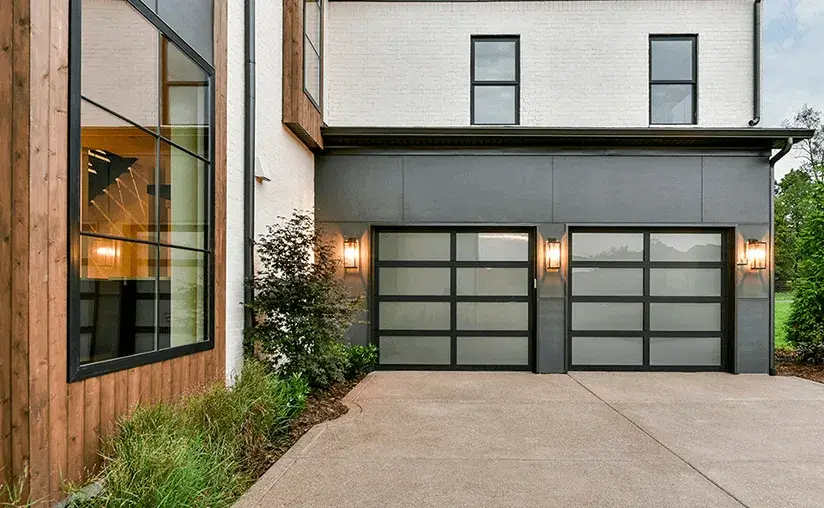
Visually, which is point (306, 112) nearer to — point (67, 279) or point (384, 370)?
point (384, 370)

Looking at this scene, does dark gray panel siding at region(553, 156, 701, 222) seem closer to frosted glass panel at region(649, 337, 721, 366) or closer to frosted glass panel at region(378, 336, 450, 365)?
frosted glass panel at region(649, 337, 721, 366)

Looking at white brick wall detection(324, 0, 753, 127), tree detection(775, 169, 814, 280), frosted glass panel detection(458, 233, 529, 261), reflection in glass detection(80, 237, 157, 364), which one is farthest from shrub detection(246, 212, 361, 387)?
tree detection(775, 169, 814, 280)

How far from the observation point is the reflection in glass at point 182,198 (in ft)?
15.3

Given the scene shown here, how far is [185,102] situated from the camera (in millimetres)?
4922

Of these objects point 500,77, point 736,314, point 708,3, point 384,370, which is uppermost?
point 708,3

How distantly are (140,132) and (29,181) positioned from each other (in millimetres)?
1431

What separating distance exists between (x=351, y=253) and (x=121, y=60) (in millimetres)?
4967

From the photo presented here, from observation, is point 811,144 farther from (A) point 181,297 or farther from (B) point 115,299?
(B) point 115,299

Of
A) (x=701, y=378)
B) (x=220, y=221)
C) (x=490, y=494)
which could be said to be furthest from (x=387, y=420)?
(x=701, y=378)

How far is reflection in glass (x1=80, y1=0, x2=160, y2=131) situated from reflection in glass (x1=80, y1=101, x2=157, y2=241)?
133 mm

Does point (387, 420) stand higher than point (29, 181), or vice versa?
point (29, 181)

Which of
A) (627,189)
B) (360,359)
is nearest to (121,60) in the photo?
(360,359)

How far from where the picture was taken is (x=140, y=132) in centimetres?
434

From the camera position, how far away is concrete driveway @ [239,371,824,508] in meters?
3.75
